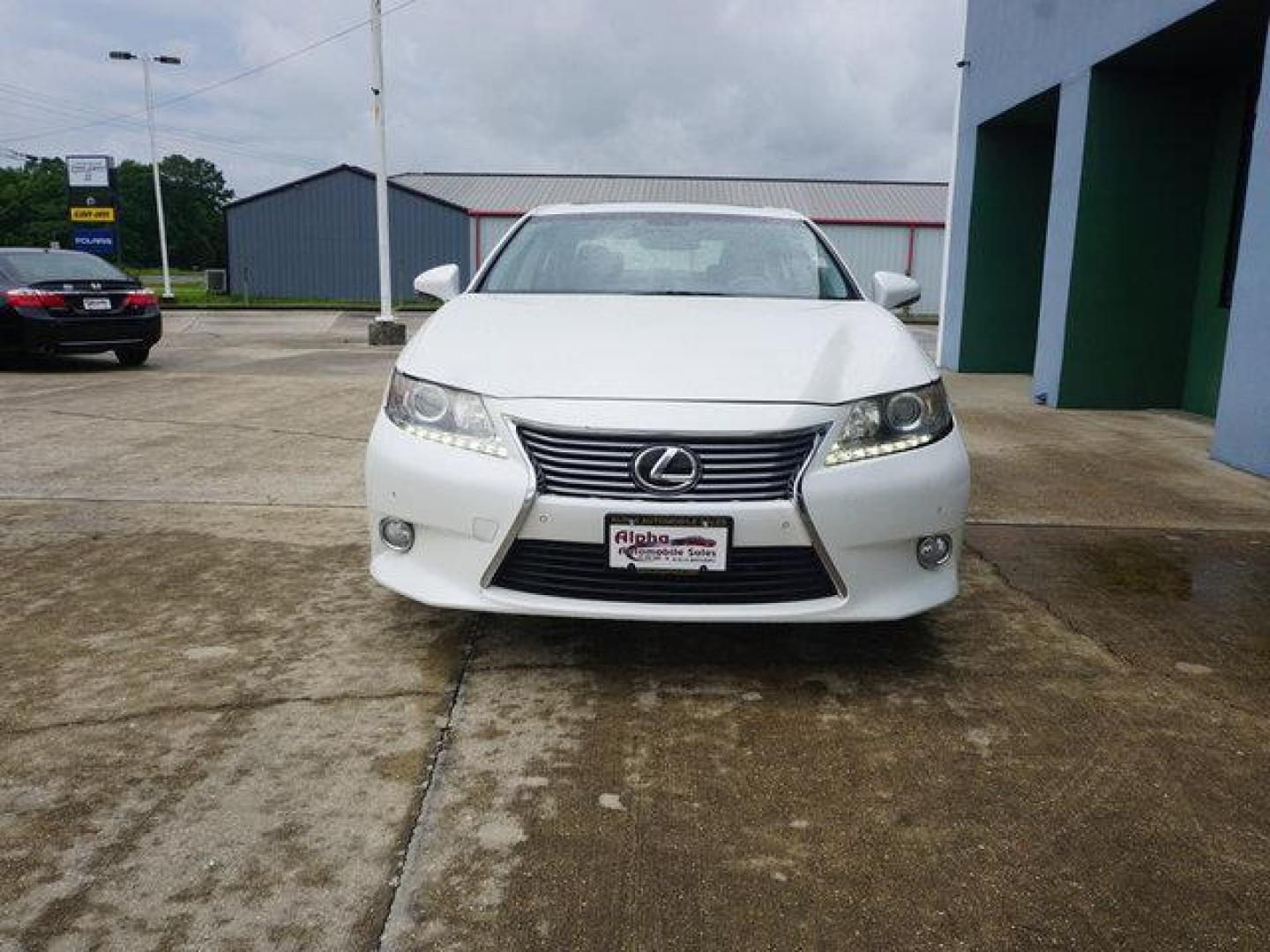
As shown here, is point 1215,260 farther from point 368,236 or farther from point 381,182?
point 368,236

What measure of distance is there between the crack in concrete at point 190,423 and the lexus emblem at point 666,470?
4.58m

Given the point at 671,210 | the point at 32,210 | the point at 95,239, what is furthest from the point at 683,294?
the point at 32,210

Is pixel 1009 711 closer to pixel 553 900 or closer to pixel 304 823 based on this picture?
pixel 553 900

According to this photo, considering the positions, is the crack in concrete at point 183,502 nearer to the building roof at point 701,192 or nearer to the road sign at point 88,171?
the road sign at point 88,171

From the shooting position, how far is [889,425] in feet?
9.64

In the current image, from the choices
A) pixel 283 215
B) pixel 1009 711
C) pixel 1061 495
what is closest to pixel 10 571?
pixel 1009 711

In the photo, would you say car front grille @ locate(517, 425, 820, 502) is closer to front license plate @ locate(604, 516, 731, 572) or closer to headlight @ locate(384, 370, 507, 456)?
front license plate @ locate(604, 516, 731, 572)

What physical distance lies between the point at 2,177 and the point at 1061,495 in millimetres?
97539

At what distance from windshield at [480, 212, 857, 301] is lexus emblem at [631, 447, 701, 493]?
4.49 feet

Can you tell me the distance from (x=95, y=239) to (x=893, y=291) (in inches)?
1113

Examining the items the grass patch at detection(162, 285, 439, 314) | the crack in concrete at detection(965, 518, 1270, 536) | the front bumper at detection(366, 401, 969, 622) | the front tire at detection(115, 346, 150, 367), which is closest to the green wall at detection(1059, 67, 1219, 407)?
the crack in concrete at detection(965, 518, 1270, 536)

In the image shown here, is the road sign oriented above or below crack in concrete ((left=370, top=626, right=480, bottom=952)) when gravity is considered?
above

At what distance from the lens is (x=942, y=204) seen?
121 ft

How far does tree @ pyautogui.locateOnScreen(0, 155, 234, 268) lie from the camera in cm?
7906
